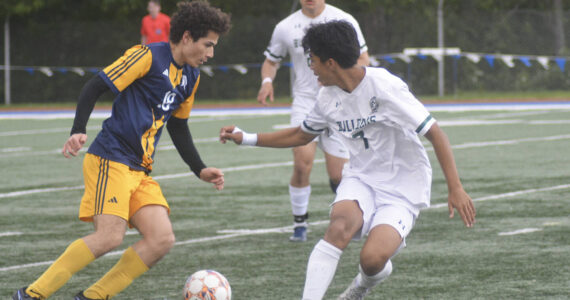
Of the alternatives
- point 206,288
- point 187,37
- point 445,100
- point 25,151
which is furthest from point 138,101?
point 445,100

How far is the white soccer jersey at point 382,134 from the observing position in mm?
5152

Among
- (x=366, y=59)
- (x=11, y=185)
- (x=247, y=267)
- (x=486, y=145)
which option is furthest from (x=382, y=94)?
(x=486, y=145)

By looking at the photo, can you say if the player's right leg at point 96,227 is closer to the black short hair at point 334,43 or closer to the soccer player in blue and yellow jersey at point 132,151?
the soccer player in blue and yellow jersey at point 132,151

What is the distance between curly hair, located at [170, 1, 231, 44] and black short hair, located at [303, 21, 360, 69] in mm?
547

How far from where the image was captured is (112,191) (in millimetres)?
5141

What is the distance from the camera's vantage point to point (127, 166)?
17.3 feet

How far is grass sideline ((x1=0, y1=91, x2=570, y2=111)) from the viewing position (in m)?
27.1

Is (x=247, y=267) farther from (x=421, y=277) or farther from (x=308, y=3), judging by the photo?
(x=308, y=3)

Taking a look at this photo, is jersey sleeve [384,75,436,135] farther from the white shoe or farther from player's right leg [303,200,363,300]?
the white shoe

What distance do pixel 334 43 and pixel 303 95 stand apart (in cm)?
306

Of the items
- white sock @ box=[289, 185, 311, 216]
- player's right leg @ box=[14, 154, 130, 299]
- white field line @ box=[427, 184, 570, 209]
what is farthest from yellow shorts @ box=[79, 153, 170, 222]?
white field line @ box=[427, 184, 570, 209]

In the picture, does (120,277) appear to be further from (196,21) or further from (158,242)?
(196,21)

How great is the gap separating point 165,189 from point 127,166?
18.4ft

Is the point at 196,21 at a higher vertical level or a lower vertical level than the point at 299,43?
higher
